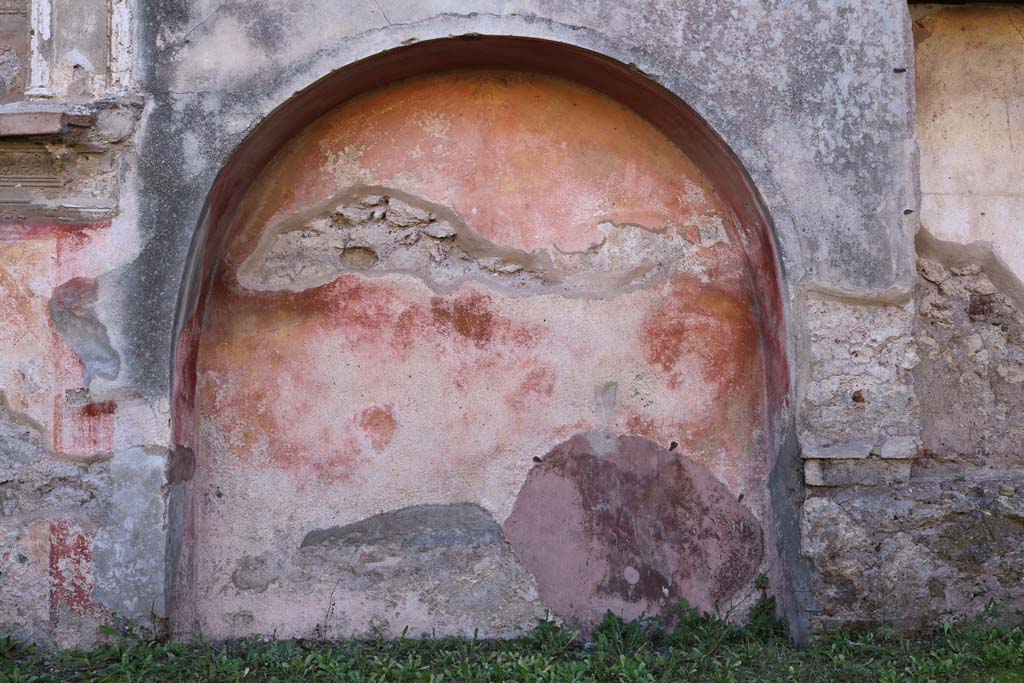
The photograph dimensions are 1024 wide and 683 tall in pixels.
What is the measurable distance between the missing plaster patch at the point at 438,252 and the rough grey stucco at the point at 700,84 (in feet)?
1.29

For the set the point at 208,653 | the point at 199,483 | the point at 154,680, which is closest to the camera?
the point at 154,680

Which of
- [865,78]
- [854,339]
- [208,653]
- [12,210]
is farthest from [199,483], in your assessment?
[865,78]

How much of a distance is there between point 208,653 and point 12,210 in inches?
62.4

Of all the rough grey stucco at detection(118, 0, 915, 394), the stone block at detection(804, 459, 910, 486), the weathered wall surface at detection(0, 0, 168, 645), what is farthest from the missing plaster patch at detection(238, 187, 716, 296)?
the stone block at detection(804, 459, 910, 486)

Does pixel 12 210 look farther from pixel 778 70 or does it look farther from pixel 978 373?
pixel 978 373

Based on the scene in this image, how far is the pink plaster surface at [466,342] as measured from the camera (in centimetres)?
340

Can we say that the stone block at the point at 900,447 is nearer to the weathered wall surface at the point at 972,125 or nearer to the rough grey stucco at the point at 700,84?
the rough grey stucco at the point at 700,84

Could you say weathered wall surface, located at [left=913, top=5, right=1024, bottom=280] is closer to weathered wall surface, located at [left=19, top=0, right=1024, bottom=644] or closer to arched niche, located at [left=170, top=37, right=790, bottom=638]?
weathered wall surface, located at [left=19, top=0, right=1024, bottom=644]

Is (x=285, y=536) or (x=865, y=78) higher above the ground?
(x=865, y=78)

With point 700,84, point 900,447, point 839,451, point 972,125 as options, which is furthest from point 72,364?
point 972,125

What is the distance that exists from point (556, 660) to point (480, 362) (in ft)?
3.49

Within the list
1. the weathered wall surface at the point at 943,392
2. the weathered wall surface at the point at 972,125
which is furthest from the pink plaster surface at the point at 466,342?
the weathered wall surface at the point at 972,125

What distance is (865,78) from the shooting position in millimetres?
3229

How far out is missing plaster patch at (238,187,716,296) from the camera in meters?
3.46
